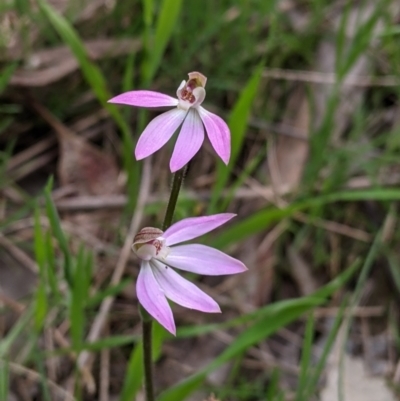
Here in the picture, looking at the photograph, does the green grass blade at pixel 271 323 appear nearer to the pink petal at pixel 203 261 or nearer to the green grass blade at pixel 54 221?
the green grass blade at pixel 54 221

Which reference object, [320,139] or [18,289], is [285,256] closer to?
[320,139]

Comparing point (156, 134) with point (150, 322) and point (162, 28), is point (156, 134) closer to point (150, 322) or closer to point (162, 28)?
point (150, 322)

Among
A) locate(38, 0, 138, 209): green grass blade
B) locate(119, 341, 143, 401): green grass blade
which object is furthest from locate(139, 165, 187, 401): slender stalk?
locate(38, 0, 138, 209): green grass blade

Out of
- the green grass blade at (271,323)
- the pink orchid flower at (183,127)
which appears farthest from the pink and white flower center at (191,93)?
the green grass blade at (271,323)

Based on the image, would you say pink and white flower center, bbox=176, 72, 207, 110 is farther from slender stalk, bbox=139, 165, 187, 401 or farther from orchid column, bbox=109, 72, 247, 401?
slender stalk, bbox=139, 165, 187, 401

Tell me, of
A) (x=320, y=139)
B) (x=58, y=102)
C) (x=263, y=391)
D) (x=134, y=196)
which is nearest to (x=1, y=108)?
(x=58, y=102)
